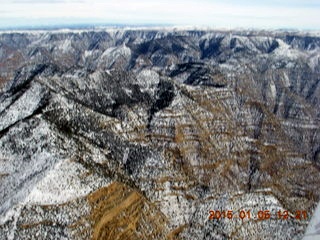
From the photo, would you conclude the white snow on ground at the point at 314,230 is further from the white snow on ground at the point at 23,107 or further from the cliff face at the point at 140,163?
the white snow on ground at the point at 23,107

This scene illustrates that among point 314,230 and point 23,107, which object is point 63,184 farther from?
point 314,230

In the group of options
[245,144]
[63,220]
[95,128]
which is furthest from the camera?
[245,144]

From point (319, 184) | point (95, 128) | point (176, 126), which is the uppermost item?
point (95, 128)

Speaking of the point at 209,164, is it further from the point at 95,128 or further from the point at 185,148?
the point at 95,128

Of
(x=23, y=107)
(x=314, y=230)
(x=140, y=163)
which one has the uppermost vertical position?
(x=314, y=230)

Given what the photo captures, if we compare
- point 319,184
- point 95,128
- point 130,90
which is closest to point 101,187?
point 95,128
